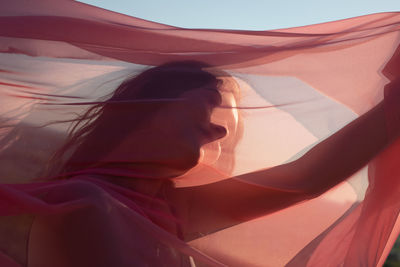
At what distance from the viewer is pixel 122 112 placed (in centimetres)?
195

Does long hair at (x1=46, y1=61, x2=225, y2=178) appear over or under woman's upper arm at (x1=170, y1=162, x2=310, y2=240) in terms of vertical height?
over

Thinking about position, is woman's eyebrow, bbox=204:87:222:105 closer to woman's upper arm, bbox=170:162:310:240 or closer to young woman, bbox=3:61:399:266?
young woman, bbox=3:61:399:266

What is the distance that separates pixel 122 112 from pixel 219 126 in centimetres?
39

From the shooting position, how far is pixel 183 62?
2012mm

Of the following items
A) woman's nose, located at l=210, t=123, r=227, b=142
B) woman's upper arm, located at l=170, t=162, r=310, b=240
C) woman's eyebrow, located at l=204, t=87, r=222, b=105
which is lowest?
woman's upper arm, located at l=170, t=162, r=310, b=240

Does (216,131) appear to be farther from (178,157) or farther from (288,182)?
(288,182)

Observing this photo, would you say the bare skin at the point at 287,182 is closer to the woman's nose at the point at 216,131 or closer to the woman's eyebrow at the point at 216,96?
the woman's nose at the point at 216,131

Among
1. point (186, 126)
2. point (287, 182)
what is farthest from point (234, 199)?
point (186, 126)

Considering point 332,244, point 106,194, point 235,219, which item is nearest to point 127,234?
point 106,194

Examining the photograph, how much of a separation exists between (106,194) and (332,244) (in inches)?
37.8

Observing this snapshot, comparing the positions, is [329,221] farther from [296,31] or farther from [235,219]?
[296,31]

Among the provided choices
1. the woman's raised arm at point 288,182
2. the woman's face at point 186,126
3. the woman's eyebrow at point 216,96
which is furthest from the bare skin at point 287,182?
the woman's eyebrow at point 216,96

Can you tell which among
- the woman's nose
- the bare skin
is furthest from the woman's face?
the bare skin

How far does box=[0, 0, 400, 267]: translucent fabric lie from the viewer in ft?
6.34
